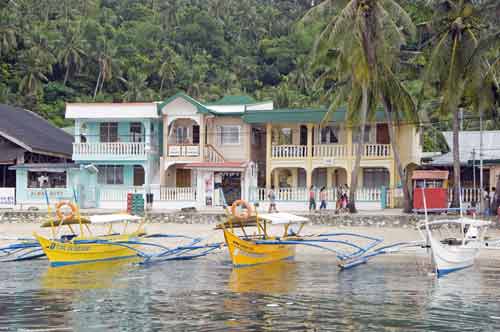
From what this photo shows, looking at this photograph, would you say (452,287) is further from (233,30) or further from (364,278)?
(233,30)

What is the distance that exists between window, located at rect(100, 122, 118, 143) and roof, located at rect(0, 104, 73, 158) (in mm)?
3640

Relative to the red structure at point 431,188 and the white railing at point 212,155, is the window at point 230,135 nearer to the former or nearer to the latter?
the white railing at point 212,155

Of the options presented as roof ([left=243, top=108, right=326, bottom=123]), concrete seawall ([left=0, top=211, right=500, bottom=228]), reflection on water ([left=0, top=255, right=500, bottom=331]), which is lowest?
reflection on water ([left=0, top=255, right=500, bottom=331])

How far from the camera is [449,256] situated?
23.2 metres

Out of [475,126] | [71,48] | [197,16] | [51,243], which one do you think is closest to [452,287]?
[51,243]

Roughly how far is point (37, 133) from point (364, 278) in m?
30.5

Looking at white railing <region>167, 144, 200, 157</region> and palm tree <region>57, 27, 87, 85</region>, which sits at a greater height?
palm tree <region>57, 27, 87, 85</region>

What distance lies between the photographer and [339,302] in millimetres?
19219

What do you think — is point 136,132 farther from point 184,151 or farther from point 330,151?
point 330,151

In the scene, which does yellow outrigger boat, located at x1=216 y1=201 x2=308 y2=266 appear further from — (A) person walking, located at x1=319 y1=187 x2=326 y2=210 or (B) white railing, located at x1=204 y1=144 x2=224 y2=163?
(B) white railing, located at x1=204 y1=144 x2=224 y2=163

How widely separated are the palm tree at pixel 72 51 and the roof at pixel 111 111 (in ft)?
114

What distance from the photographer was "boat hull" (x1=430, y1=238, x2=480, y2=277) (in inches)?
902

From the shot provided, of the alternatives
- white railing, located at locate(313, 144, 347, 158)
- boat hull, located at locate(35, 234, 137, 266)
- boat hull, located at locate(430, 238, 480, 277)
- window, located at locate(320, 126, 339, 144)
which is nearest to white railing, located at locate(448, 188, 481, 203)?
white railing, located at locate(313, 144, 347, 158)

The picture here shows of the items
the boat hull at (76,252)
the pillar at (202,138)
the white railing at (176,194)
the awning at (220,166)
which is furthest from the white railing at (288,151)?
the boat hull at (76,252)
